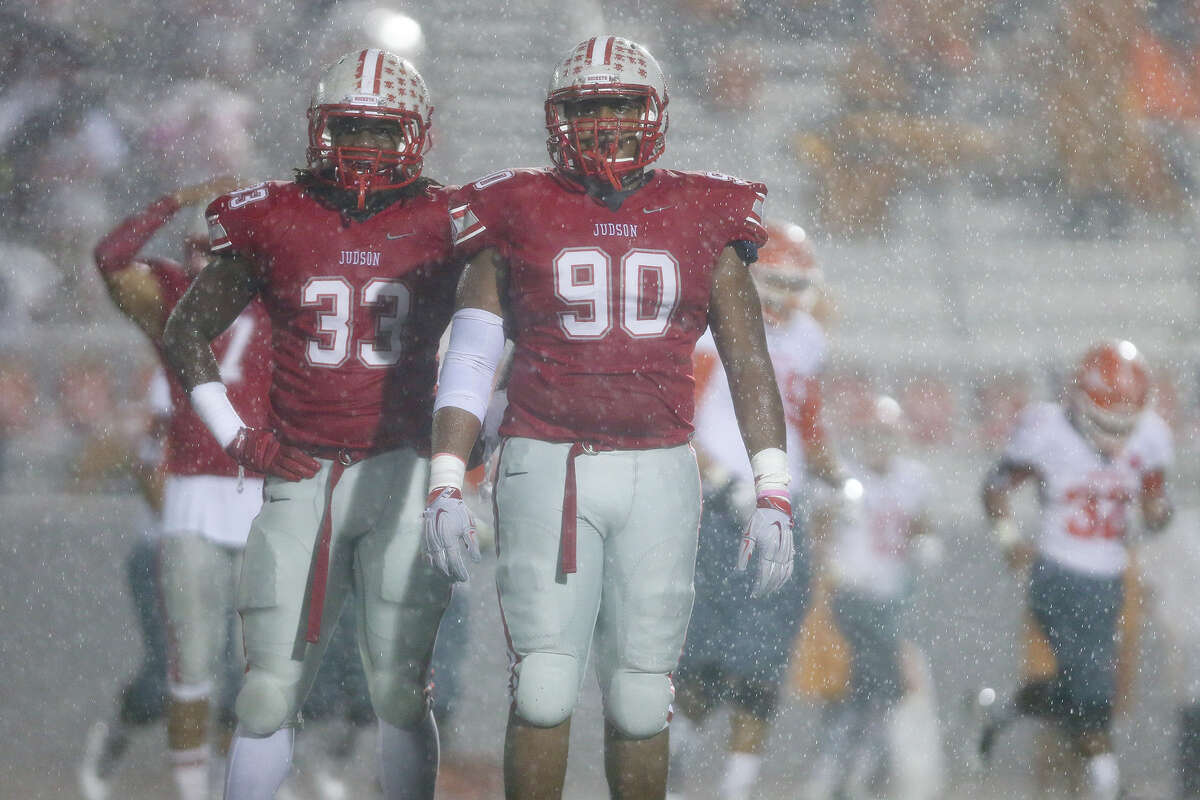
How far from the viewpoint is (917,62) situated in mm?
4352

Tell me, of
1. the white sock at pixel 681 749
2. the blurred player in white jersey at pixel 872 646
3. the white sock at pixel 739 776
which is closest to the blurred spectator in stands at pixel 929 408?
the blurred player in white jersey at pixel 872 646

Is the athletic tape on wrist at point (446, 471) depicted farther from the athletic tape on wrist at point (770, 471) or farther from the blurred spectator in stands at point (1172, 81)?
the blurred spectator in stands at point (1172, 81)

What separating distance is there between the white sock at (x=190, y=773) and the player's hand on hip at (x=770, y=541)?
1.22m

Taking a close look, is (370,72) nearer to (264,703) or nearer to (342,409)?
(342,409)

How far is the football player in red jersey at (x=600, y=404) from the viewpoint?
1642 mm

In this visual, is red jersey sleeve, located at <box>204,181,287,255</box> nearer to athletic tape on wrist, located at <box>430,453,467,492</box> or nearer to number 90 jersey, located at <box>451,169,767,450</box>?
number 90 jersey, located at <box>451,169,767,450</box>

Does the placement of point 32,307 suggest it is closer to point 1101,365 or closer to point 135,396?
point 135,396

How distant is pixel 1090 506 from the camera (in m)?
2.63

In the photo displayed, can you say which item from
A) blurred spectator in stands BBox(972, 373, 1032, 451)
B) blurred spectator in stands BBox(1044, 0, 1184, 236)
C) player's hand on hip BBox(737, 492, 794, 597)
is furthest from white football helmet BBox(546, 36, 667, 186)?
blurred spectator in stands BBox(972, 373, 1032, 451)

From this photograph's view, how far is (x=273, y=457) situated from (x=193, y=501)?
601 mm

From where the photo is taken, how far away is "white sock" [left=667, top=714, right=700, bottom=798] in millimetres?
2672

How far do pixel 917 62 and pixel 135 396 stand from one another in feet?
9.46

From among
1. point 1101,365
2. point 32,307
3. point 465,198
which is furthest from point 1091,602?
point 32,307

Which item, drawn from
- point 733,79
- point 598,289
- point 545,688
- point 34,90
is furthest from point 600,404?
point 34,90
